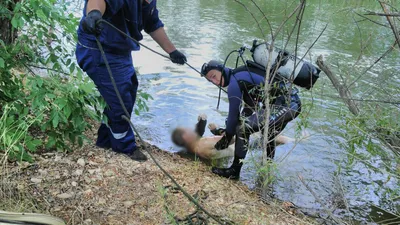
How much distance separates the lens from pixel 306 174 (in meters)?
4.46

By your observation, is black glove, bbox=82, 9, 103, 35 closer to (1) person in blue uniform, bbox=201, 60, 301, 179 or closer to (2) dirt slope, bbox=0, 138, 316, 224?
(2) dirt slope, bbox=0, 138, 316, 224

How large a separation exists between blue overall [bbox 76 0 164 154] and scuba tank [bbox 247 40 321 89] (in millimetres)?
1051

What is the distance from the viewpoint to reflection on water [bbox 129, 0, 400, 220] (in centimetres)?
408

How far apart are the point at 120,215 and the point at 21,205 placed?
0.65m

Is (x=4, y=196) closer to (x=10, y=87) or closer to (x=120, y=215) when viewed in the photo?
(x=120, y=215)

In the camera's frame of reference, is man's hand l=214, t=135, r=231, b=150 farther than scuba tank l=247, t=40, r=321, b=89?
Yes

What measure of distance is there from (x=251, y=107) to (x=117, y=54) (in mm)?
1413

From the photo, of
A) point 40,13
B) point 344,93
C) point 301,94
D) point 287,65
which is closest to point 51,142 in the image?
point 40,13

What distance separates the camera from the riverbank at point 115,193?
2617 mm

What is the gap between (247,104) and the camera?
12.7 feet

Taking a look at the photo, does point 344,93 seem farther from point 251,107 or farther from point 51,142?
point 51,142

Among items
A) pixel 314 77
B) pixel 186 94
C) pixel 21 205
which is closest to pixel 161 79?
pixel 186 94

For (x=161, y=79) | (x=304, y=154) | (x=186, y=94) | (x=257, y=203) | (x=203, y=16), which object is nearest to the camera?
(x=257, y=203)

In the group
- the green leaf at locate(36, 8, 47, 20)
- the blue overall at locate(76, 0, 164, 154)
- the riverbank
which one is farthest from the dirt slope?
the green leaf at locate(36, 8, 47, 20)
